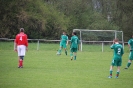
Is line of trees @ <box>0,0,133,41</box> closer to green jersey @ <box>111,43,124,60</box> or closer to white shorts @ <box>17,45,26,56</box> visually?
white shorts @ <box>17,45,26,56</box>

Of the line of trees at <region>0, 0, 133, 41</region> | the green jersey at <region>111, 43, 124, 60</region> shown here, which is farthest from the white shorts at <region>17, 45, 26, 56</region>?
the line of trees at <region>0, 0, 133, 41</region>

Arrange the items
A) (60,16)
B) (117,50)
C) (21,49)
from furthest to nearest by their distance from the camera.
Answer: 1. (60,16)
2. (21,49)
3. (117,50)

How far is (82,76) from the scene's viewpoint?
18016 millimetres

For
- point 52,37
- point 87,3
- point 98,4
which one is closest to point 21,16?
point 52,37

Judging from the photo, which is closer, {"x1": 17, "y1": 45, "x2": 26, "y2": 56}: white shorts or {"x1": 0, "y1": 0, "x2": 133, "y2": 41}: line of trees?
{"x1": 17, "y1": 45, "x2": 26, "y2": 56}: white shorts

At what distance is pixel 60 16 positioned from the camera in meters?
65.2

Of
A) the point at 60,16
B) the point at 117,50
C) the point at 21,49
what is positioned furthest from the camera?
the point at 60,16

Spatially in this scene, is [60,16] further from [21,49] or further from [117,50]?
[117,50]

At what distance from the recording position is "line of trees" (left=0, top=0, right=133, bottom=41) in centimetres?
5656

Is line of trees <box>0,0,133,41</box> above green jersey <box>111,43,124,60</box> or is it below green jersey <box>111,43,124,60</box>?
above

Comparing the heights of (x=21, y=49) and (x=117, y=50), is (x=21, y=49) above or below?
below

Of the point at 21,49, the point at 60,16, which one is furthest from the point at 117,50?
the point at 60,16

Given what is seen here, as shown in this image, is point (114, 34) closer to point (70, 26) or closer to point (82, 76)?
point (70, 26)

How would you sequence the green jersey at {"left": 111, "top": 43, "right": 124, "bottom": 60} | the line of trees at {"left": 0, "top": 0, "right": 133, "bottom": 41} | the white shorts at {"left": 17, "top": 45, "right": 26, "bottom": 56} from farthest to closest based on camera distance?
1. the line of trees at {"left": 0, "top": 0, "right": 133, "bottom": 41}
2. the white shorts at {"left": 17, "top": 45, "right": 26, "bottom": 56}
3. the green jersey at {"left": 111, "top": 43, "right": 124, "bottom": 60}
